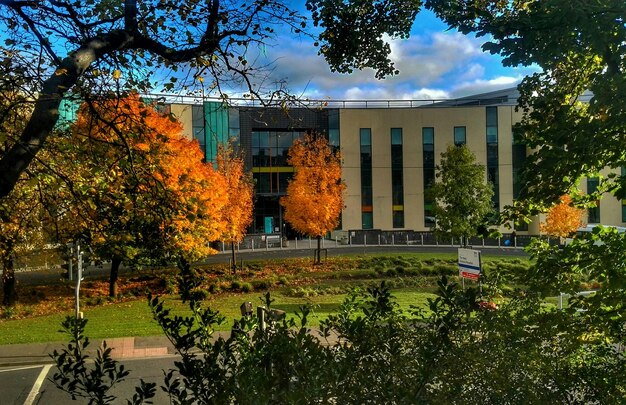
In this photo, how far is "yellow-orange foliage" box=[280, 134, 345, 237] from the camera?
28547 millimetres

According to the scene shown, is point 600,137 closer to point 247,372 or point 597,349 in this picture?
point 597,349

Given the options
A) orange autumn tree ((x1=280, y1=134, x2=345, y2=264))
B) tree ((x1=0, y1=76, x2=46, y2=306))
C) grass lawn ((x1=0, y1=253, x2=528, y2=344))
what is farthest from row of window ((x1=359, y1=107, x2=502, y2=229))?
tree ((x1=0, y1=76, x2=46, y2=306))

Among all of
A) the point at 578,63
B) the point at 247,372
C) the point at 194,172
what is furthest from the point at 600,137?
the point at 194,172

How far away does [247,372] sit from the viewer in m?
2.31

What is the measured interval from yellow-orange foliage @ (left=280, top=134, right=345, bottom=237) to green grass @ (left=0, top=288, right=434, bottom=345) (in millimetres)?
8768

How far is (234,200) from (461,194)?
13230 mm

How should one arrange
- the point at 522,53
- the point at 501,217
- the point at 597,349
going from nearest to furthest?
the point at 522,53 < the point at 597,349 < the point at 501,217

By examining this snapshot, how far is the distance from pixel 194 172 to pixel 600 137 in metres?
17.3

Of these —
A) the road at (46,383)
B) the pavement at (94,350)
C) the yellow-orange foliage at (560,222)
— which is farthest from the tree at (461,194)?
the road at (46,383)

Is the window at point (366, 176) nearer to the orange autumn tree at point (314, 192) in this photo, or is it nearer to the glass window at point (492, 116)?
the glass window at point (492, 116)

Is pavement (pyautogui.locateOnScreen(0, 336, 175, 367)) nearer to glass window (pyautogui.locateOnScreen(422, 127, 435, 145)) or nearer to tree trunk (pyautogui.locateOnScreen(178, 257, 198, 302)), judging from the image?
tree trunk (pyautogui.locateOnScreen(178, 257, 198, 302))

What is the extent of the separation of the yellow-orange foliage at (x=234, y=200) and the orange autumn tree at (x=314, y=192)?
10.1 ft

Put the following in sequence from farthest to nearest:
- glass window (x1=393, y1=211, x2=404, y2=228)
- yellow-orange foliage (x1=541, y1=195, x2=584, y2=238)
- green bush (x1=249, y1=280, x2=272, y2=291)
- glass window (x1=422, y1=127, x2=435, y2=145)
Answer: glass window (x1=422, y1=127, x2=435, y2=145) < glass window (x1=393, y1=211, x2=404, y2=228) < yellow-orange foliage (x1=541, y1=195, x2=584, y2=238) < green bush (x1=249, y1=280, x2=272, y2=291)

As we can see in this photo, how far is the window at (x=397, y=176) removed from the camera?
44188 millimetres
